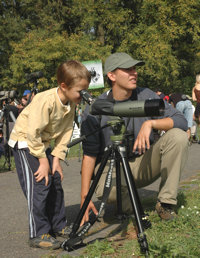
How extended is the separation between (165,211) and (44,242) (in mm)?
Result: 1075

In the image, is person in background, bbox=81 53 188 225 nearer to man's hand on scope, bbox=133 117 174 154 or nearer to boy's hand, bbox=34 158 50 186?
man's hand on scope, bbox=133 117 174 154

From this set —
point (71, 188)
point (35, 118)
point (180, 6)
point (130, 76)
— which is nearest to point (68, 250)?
point (35, 118)

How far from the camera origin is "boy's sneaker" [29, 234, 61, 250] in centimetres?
317

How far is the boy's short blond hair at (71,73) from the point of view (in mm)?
3154

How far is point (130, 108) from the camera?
8.24 feet

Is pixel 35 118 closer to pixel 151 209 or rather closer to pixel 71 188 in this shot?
pixel 151 209

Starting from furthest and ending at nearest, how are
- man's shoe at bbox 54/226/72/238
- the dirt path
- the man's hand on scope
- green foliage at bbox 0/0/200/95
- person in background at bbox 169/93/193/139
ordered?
green foliage at bbox 0/0/200/95
person in background at bbox 169/93/193/139
man's shoe at bbox 54/226/72/238
the dirt path
the man's hand on scope

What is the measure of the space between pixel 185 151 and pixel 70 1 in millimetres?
27305

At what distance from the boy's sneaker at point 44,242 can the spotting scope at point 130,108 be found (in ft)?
3.93

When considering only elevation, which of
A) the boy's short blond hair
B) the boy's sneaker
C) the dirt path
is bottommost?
the dirt path

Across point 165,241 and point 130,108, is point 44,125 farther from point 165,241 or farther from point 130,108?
point 165,241

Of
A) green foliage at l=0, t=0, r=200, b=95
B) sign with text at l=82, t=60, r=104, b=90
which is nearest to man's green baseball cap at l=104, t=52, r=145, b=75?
sign with text at l=82, t=60, r=104, b=90

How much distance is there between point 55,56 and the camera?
2059 centimetres

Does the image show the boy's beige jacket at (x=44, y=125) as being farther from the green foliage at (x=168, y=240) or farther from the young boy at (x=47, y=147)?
the green foliage at (x=168, y=240)
